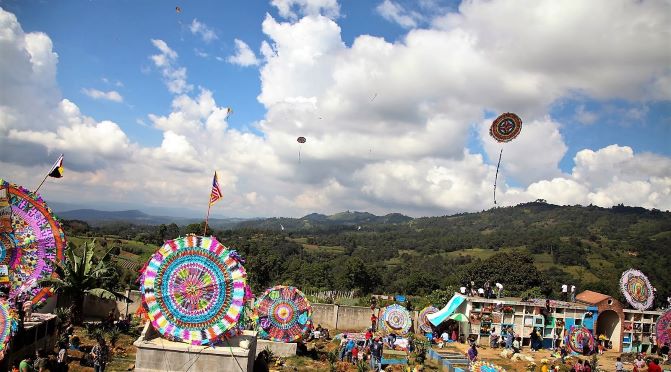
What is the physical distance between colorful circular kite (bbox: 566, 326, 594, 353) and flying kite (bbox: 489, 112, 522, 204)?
12386 millimetres

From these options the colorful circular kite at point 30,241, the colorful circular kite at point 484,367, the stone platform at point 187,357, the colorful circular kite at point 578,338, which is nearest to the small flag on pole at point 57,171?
the colorful circular kite at point 30,241

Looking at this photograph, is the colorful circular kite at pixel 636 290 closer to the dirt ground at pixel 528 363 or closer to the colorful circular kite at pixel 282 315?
the dirt ground at pixel 528 363

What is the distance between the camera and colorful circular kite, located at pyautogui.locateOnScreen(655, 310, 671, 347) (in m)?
27.9

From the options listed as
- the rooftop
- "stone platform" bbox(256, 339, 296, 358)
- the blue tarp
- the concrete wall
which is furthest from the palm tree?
the rooftop

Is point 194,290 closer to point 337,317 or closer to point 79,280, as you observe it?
point 79,280

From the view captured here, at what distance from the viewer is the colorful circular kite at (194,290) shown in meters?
13.5

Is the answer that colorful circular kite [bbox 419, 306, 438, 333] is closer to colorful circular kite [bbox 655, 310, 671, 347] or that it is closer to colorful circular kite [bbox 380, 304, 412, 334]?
colorful circular kite [bbox 380, 304, 412, 334]

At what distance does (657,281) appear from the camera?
270 feet

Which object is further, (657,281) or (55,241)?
(657,281)

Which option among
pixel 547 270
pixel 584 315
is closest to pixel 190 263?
pixel 584 315

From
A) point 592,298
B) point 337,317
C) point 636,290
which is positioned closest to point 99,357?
point 337,317

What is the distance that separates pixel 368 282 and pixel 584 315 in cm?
5546

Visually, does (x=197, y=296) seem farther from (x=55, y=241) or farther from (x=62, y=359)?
(x=55, y=241)

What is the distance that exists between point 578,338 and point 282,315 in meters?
18.0
